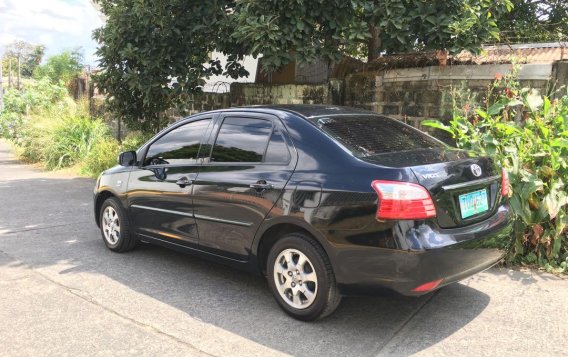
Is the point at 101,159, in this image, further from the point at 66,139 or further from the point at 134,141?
the point at 66,139

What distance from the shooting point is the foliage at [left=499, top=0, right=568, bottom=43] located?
1127 centimetres

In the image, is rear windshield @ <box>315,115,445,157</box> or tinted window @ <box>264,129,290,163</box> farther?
tinted window @ <box>264,129,290,163</box>

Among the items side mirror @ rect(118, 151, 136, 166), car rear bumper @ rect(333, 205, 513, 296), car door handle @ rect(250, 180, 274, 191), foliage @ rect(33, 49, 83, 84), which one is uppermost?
foliage @ rect(33, 49, 83, 84)

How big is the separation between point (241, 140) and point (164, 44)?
4.21 metres

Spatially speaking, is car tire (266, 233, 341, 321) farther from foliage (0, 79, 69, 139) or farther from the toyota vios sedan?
foliage (0, 79, 69, 139)

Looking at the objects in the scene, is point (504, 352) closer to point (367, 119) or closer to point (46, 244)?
point (367, 119)

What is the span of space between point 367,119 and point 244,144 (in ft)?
3.55

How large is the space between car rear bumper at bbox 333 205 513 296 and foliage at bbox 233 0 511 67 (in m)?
3.48

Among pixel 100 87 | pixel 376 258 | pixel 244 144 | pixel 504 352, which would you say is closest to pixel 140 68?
pixel 100 87

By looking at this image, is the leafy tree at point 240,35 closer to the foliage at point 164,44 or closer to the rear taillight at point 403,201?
the foliage at point 164,44

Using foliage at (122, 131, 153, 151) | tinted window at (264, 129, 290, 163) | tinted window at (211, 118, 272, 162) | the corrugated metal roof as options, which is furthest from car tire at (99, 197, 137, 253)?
foliage at (122, 131, 153, 151)

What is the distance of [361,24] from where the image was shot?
6.62 meters

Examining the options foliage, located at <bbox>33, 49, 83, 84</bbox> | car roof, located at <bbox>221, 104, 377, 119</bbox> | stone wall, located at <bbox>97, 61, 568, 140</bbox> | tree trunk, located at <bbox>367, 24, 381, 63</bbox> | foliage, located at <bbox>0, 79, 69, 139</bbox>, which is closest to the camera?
car roof, located at <bbox>221, 104, 377, 119</bbox>

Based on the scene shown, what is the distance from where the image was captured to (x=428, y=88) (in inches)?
263
